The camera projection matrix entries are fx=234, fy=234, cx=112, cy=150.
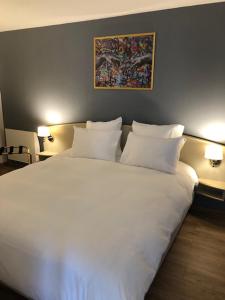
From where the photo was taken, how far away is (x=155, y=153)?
8.18ft

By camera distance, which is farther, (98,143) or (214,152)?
(98,143)

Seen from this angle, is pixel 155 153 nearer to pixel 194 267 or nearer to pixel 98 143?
pixel 98 143

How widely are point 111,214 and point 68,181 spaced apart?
0.71m

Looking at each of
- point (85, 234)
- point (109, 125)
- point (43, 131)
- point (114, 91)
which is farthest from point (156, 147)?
point (43, 131)

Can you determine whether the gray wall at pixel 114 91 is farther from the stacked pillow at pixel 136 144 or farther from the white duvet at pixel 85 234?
the white duvet at pixel 85 234

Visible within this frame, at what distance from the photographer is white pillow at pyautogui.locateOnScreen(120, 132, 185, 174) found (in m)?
2.46

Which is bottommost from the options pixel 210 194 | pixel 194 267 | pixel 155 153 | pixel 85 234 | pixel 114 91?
pixel 194 267

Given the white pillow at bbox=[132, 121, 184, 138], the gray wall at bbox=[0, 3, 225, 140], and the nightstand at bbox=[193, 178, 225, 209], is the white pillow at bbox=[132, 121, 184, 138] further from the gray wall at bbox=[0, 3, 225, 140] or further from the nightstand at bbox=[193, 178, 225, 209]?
the nightstand at bbox=[193, 178, 225, 209]

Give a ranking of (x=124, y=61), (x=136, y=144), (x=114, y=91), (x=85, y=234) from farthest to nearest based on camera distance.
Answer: (x=114, y=91) → (x=124, y=61) → (x=136, y=144) → (x=85, y=234)

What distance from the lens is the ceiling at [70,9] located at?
98.3 inches

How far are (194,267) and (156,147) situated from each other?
1170 mm

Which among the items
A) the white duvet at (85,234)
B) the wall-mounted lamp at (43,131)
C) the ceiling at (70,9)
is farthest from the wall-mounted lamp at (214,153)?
the wall-mounted lamp at (43,131)

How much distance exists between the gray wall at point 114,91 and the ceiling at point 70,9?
3.6 inches

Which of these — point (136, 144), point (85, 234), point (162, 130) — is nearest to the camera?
point (85, 234)
